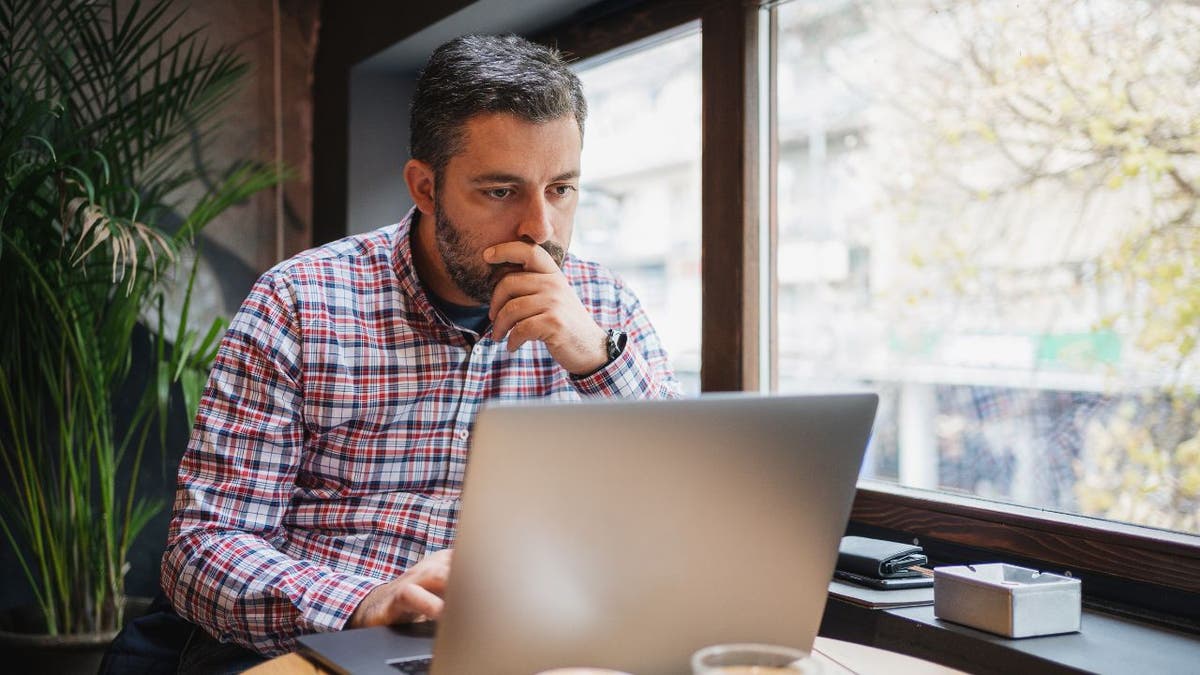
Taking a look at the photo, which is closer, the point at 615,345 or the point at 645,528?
the point at 645,528

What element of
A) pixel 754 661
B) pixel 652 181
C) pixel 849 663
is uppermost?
pixel 652 181

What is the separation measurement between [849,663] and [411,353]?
846mm

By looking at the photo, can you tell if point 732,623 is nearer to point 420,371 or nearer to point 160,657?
point 420,371

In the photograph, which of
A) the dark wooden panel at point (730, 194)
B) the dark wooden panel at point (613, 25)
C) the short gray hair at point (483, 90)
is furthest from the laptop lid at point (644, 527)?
the dark wooden panel at point (613, 25)

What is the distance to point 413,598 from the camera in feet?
3.24

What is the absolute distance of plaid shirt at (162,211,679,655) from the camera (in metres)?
1.36

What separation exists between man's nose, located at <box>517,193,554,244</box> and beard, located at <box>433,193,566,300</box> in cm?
2

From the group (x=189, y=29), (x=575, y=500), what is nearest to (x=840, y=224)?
(x=189, y=29)

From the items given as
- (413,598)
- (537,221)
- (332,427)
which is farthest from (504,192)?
(413,598)

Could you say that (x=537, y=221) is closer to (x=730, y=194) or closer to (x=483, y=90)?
(x=483, y=90)

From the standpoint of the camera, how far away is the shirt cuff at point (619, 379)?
1.50m

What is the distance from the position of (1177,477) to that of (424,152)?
1.41 meters

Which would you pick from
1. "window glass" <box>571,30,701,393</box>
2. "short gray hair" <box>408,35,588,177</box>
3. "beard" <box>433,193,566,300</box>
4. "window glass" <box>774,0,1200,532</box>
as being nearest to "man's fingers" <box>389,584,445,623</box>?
"beard" <box>433,193,566,300</box>

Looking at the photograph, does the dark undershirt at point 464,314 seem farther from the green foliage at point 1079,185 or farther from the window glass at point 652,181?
the green foliage at point 1079,185
